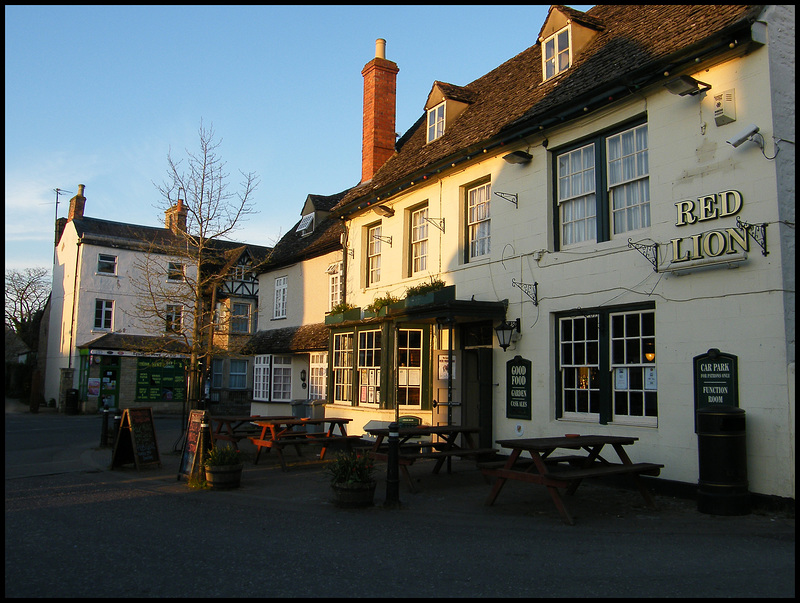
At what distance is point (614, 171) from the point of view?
1084 cm

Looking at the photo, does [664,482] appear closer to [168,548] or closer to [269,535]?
[269,535]

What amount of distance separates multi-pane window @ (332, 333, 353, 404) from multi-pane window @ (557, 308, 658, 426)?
684 centimetres

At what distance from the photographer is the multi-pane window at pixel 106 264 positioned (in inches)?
1405

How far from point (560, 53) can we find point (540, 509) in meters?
9.15

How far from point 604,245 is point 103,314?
31.6 meters

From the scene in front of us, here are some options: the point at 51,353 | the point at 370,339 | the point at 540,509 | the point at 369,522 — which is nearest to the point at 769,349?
the point at 540,509

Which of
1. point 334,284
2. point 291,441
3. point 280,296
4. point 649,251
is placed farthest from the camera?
point 280,296

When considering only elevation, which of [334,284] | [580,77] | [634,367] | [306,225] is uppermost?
[306,225]

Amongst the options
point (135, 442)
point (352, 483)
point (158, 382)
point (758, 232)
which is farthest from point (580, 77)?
point (158, 382)

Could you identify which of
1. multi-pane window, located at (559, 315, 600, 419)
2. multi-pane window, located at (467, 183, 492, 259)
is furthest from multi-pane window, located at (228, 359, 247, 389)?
multi-pane window, located at (559, 315, 600, 419)

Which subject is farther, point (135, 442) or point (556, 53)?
point (556, 53)

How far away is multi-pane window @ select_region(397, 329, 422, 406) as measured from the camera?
14867 mm

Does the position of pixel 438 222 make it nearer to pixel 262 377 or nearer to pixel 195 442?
pixel 195 442

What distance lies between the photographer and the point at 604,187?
10945 mm
